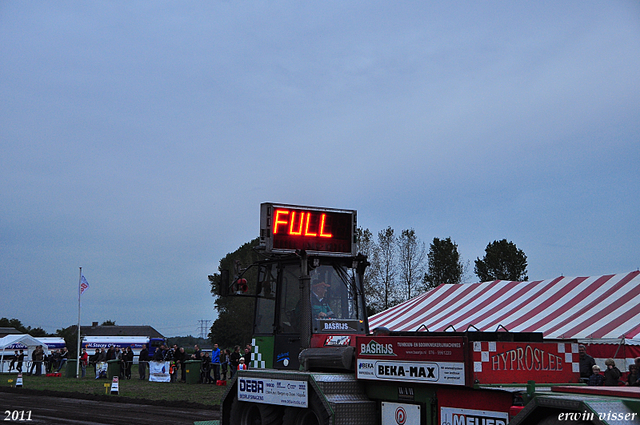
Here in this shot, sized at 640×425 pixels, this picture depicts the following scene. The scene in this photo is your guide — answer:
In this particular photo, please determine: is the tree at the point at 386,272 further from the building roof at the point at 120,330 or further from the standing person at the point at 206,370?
the building roof at the point at 120,330

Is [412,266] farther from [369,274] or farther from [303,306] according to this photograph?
[303,306]

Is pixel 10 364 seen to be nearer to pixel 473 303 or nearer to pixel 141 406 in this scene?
pixel 141 406

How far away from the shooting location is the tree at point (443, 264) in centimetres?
5388

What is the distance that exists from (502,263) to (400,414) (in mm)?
54939

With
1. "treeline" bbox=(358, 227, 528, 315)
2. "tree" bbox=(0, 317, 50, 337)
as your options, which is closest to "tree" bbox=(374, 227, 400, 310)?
"treeline" bbox=(358, 227, 528, 315)

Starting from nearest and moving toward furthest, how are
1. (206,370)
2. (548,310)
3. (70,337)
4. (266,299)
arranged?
(266,299), (548,310), (206,370), (70,337)

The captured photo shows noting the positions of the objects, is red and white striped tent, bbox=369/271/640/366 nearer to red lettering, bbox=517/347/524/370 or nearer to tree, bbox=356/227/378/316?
red lettering, bbox=517/347/524/370

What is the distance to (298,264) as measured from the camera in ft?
32.1

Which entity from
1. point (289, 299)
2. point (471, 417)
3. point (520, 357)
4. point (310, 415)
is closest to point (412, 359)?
point (471, 417)

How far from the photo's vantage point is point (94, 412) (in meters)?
16.4

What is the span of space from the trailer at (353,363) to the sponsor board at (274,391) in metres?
0.01

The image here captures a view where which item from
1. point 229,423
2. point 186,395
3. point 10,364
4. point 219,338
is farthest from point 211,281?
point 229,423

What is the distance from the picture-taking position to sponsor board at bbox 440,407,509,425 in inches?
243

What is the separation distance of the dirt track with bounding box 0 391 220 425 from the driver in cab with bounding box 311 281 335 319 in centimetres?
569
